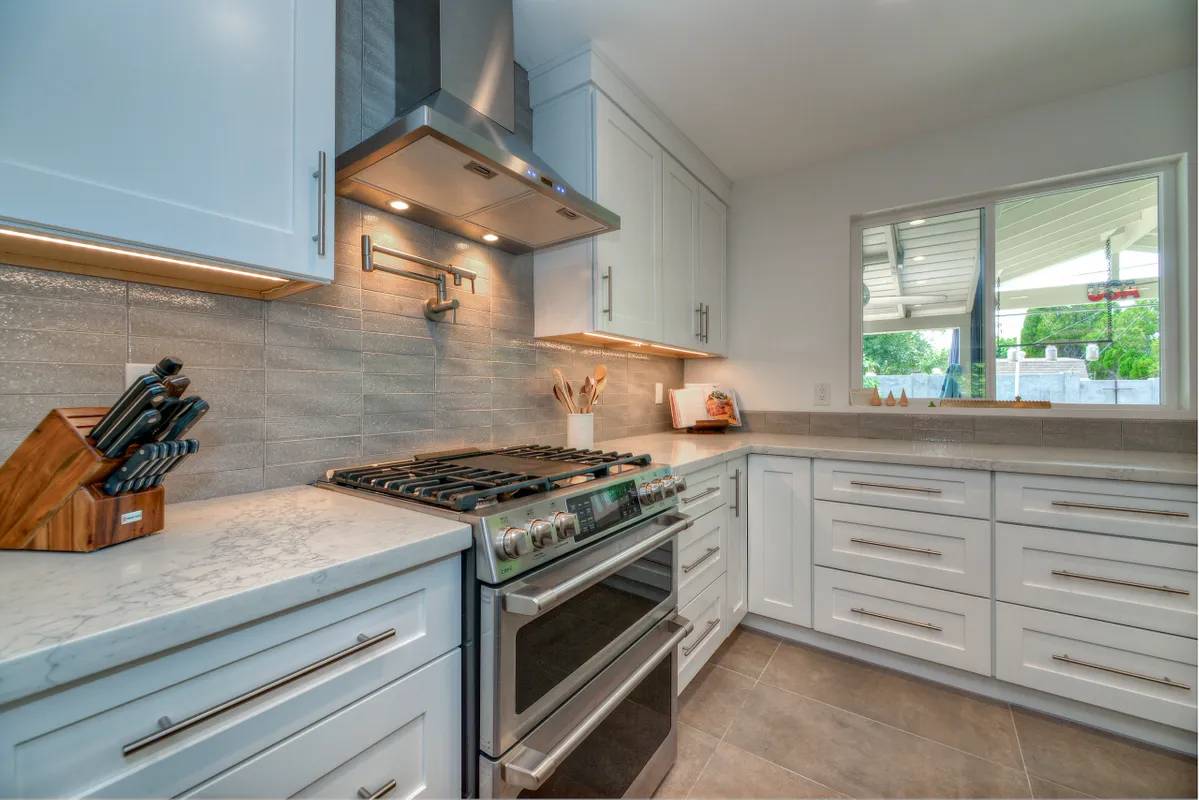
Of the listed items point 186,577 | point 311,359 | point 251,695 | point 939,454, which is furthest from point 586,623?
point 939,454

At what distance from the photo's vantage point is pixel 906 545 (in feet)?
6.17

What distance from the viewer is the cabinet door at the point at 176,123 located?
2.35 ft

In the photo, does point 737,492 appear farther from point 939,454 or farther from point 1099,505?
point 1099,505

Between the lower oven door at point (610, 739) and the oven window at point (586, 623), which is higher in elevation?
the oven window at point (586, 623)

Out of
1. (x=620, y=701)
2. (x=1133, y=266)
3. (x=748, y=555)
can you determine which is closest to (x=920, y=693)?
(x=748, y=555)

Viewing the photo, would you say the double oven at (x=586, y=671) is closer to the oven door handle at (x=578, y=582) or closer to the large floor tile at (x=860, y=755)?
the oven door handle at (x=578, y=582)

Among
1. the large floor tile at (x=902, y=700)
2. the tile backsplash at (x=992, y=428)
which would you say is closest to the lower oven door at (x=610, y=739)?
the large floor tile at (x=902, y=700)

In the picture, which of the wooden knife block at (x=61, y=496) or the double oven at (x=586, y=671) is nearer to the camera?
the wooden knife block at (x=61, y=496)

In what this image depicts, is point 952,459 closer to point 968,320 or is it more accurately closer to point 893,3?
point 968,320

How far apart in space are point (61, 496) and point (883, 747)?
2.14 meters

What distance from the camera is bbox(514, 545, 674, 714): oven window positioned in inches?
38.6

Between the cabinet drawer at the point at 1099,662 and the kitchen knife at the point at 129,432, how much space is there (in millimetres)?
2448

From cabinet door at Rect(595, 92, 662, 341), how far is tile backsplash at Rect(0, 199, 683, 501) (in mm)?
343

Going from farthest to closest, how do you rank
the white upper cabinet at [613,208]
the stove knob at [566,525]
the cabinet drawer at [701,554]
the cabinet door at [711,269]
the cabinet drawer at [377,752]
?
the cabinet door at [711,269] < the white upper cabinet at [613,208] < the cabinet drawer at [701,554] < the stove knob at [566,525] < the cabinet drawer at [377,752]
